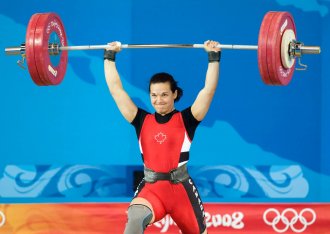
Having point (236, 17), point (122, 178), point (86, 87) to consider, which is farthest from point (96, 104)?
point (236, 17)

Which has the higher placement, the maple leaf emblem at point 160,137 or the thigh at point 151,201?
the maple leaf emblem at point 160,137

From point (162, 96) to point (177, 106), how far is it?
1684mm

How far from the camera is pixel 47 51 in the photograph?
4422mm

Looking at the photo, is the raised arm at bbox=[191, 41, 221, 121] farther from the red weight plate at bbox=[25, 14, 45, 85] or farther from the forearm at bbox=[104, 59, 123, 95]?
the red weight plate at bbox=[25, 14, 45, 85]

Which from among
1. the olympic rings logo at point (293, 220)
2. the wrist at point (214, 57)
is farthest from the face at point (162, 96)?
the olympic rings logo at point (293, 220)

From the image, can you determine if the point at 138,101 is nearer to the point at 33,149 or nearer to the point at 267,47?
the point at 33,149

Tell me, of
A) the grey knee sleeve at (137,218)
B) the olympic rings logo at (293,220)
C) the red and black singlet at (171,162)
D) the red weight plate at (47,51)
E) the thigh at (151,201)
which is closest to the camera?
the grey knee sleeve at (137,218)

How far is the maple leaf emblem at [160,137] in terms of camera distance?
410cm

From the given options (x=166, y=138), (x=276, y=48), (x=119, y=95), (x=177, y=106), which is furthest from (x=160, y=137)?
(x=177, y=106)

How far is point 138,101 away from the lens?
576cm

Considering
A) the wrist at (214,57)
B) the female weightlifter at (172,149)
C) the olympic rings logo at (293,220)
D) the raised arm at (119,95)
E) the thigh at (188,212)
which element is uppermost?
the wrist at (214,57)

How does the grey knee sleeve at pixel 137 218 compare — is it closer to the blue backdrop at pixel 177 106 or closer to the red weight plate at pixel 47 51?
the red weight plate at pixel 47 51

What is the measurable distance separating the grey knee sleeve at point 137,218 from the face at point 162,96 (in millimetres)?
589

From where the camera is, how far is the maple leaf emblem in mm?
4098
